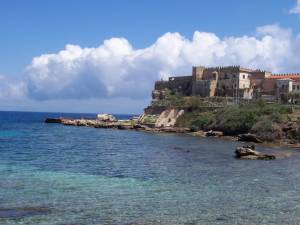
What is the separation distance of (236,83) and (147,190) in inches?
3705

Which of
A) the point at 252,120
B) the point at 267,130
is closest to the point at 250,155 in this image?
the point at 267,130

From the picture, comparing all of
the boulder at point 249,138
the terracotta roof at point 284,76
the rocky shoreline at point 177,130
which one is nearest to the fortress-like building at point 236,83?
the terracotta roof at point 284,76

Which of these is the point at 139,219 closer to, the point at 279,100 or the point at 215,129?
the point at 215,129

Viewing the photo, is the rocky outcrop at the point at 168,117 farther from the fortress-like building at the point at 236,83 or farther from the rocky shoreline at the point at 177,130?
the fortress-like building at the point at 236,83

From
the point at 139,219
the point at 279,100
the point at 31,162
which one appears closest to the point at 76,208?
the point at 139,219

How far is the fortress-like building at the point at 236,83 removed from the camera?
109000 millimetres

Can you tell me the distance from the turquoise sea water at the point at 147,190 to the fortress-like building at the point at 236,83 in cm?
6590

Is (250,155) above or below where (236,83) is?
below

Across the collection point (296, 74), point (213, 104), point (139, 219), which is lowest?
point (139, 219)

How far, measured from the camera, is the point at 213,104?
4208 inches

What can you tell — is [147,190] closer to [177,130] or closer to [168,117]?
[177,130]

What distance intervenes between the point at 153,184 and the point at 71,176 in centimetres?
625

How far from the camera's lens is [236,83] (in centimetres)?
11862

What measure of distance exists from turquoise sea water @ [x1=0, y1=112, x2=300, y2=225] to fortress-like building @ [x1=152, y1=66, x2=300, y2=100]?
65.9 meters
